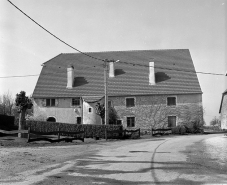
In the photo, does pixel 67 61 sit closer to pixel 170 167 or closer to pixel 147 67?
pixel 147 67

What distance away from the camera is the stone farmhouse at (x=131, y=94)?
38.4 m

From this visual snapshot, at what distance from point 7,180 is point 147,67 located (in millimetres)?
35630

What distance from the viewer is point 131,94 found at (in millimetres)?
39094

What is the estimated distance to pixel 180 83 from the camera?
39312 millimetres

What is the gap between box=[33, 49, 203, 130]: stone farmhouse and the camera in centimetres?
3844

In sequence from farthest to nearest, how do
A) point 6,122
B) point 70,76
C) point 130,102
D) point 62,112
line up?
point 70,76 → point 62,112 → point 130,102 → point 6,122

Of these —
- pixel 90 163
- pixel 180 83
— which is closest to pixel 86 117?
pixel 180 83

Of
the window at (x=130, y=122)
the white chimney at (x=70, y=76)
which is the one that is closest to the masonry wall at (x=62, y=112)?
the white chimney at (x=70, y=76)

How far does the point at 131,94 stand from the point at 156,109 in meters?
3.94

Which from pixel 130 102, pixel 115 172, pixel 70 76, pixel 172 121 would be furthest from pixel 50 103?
pixel 115 172

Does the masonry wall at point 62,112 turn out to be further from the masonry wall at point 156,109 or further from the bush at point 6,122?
the masonry wall at point 156,109

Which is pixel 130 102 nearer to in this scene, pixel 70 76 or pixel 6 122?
pixel 70 76

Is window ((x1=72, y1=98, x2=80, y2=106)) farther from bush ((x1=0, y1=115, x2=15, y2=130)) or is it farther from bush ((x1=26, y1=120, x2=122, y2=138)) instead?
bush ((x1=26, y1=120, x2=122, y2=138))

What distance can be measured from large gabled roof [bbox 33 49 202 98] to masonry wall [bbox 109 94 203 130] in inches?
35.3
